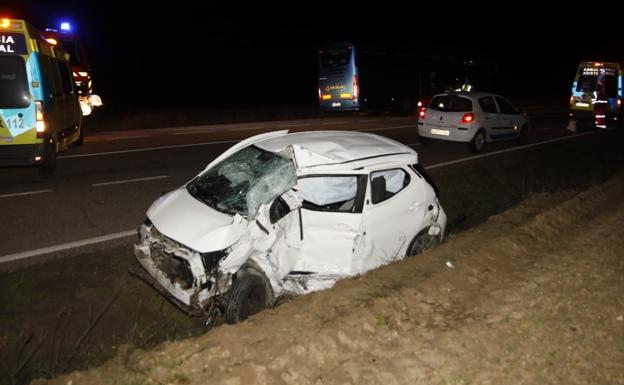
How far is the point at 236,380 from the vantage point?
146 inches

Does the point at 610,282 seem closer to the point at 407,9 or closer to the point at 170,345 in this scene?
the point at 170,345

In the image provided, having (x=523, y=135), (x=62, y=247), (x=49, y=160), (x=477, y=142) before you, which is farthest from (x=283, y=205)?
(x=523, y=135)

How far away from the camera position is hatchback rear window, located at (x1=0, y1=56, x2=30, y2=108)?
31.1ft

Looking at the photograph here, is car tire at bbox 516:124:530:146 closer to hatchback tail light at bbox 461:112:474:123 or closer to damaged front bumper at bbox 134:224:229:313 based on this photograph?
hatchback tail light at bbox 461:112:474:123

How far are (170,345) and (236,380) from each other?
747 millimetres

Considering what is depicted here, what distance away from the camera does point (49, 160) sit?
10227mm

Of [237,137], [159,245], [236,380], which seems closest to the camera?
[236,380]

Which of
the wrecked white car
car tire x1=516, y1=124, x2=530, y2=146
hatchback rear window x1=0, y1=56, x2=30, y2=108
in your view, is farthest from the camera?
car tire x1=516, y1=124, x2=530, y2=146

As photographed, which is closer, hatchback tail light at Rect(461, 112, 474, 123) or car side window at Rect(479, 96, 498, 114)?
hatchback tail light at Rect(461, 112, 474, 123)

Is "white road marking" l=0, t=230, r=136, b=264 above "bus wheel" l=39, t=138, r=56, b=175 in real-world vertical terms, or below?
below

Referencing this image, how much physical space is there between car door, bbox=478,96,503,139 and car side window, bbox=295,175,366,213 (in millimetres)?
8740

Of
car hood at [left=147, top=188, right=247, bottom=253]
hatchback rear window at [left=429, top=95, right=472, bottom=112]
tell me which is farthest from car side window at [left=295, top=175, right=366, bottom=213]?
hatchback rear window at [left=429, top=95, right=472, bottom=112]

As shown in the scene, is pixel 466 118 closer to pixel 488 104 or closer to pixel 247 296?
pixel 488 104

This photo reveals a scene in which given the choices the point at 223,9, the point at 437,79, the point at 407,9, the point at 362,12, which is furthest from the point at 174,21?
the point at 437,79
